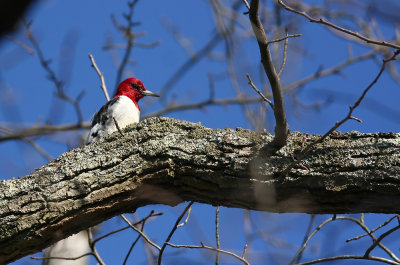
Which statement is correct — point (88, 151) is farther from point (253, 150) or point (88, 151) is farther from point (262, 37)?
point (262, 37)

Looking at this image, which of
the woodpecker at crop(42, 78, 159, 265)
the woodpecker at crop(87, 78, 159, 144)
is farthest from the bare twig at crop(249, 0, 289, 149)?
the woodpecker at crop(42, 78, 159, 265)

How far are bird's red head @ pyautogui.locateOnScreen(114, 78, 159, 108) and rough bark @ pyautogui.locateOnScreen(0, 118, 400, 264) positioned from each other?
3.78m

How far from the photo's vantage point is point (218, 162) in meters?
3.17

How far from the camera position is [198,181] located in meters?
3.18

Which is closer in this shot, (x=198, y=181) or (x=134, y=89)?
(x=198, y=181)

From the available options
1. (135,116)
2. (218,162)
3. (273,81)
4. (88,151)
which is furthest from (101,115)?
(273,81)

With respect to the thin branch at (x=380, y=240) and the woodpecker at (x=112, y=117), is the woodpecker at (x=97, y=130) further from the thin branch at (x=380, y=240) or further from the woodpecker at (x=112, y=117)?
the thin branch at (x=380, y=240)

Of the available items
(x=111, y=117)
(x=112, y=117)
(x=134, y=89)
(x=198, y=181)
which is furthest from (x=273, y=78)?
(x=134, y=89)

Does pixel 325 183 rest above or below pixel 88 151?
below

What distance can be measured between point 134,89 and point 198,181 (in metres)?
4.17

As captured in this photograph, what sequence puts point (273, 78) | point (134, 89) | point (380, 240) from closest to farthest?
1. point (380, 240)
2. point (273, 78)
3. point (134, 89)

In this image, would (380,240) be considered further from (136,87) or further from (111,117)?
(136,87)

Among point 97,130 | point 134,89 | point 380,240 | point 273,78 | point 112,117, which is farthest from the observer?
point 134,89

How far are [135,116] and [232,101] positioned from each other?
2.33 meters
